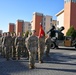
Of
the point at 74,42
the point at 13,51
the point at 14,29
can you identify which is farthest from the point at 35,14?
the point at 13,51

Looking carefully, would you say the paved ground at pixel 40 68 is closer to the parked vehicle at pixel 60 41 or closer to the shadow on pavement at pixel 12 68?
the shadow on pavement at pixel 12 68

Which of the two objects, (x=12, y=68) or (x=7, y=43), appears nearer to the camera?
(x=12, y=68)

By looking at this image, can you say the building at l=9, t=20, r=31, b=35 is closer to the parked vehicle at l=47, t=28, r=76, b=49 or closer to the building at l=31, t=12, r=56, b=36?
the building at l=31, t=12, r=56, b=36

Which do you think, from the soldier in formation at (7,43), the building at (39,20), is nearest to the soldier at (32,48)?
the soldier in formation at (7,43)

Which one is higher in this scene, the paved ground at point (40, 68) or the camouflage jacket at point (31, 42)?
the camouflage jacket at point (31, 42)

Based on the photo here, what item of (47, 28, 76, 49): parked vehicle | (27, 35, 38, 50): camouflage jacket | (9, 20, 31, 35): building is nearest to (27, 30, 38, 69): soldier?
(27, 35, 38, 50): camouflage jacket

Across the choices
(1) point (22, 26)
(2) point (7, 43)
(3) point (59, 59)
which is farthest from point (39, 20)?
(2) point (7, 43)

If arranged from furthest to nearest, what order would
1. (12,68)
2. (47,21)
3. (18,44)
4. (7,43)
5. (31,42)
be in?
1. (47,21)
2. (18,44)
3. (7,43)
4. (12,68)
5. (31,42)

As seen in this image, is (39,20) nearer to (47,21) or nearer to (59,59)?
(47,21)

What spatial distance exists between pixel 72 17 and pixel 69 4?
3.98 m

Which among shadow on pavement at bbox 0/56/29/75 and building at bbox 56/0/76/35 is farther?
building at bbox 56/0/76/35

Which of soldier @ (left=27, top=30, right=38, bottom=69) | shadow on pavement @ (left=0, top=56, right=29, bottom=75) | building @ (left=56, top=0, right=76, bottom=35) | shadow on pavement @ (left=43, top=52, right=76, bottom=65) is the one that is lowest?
shadow on pavement @ (left=0, top=56, right=29, bottom=75)

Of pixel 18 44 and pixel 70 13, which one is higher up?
pixel 70 13

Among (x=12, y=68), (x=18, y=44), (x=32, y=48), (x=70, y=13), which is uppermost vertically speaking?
(x=70, y=13)
